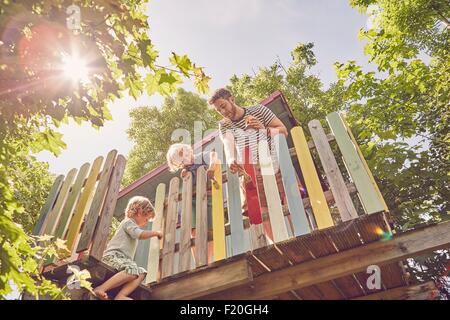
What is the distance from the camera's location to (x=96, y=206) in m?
3.33

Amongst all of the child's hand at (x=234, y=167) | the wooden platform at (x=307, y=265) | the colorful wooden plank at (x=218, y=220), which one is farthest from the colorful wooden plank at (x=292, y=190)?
the colorful wooden plank at (x=218, y=220)

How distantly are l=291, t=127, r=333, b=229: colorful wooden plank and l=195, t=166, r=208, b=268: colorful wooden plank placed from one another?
1164 millimetres

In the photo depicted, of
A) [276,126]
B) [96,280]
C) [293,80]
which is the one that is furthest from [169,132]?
[96,280]

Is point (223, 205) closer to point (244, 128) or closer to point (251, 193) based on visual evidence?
point (251, 193)

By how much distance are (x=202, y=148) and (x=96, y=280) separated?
5199mm

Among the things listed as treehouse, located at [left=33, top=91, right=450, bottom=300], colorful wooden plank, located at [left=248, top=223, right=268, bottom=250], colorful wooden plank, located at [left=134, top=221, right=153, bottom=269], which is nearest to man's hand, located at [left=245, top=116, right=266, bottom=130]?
treehouse, located at [left=33, top=91, right=450, bottom=300]

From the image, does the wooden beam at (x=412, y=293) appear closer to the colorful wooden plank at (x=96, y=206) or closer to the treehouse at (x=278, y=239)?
the treehouse at (x=278, y=239)

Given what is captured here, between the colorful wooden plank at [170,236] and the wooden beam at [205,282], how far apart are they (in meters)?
0.24

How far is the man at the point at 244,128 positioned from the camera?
12.7ft

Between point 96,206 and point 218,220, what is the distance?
1266mm

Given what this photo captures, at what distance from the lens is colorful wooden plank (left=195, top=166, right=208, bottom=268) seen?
332cm

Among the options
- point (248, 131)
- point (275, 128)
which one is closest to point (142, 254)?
point (248, 131)

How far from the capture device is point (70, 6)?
189 centimetres
